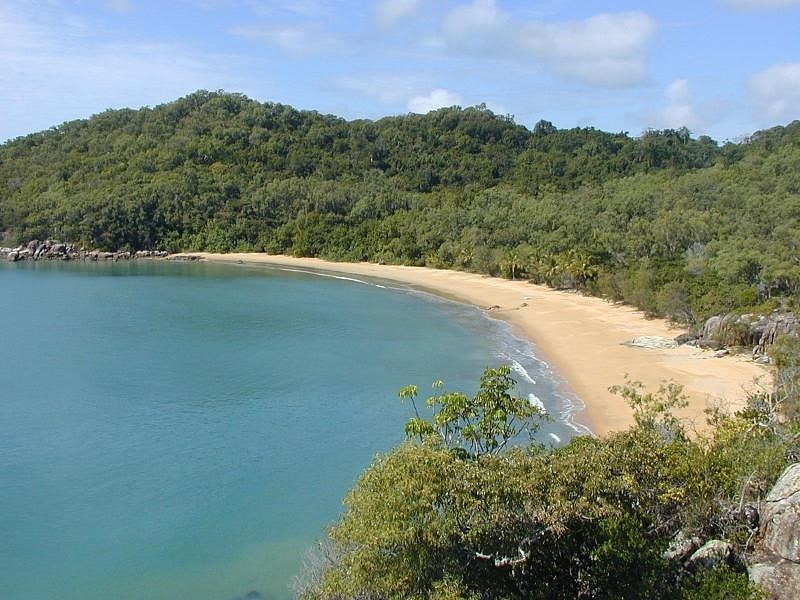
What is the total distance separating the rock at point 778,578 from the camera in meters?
11.5

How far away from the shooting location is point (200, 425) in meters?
29.9

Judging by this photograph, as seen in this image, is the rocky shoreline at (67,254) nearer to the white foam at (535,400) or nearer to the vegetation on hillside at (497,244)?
the vegetation on hillside at (497,244)

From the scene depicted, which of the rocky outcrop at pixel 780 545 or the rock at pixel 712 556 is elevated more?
the rocky outcrop at pixel 780 545

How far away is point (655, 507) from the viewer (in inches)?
523

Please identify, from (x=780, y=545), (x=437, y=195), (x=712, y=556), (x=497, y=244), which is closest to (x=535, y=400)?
(x=712, y=556)

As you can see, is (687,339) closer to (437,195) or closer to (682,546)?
(682,546)

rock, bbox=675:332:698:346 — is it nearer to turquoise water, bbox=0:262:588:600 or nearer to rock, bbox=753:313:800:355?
rock, bbox=753:313:800:355

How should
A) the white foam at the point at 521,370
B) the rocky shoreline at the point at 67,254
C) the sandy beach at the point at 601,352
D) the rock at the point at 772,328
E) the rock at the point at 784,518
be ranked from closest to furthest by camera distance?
1. the rock at the point at 784,518
2. the sandy beach at the point at 601,352
3. the rock at the point at 772,328
4. the white foam at the point at 521,370
5. the rocky shoreline at the point at 67,254

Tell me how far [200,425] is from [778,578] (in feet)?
74.2

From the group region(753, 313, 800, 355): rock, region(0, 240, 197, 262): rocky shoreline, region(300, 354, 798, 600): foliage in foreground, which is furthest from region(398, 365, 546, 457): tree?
region(0, 240, 197, 262): rocky shoreline

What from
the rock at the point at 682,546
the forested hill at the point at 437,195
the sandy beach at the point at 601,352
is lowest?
the sandy beach at the point at 601,352

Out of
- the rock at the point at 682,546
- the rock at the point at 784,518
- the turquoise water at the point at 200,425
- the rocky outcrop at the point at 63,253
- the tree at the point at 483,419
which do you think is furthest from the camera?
the rocky outcrop at the point at 63,253

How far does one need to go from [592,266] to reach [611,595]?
2005 inches

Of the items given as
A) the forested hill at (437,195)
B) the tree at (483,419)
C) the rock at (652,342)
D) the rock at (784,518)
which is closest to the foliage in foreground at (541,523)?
the rock at (784,518)
